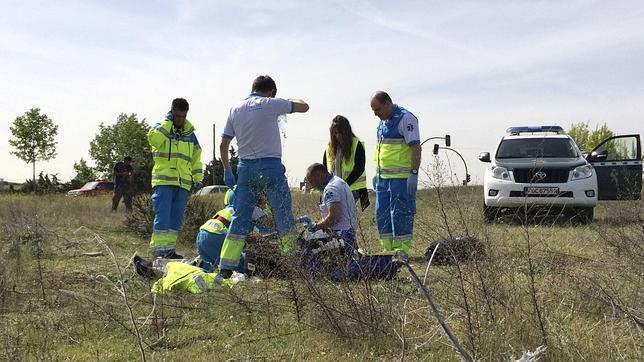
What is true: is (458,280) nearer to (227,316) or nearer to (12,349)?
(227,316)

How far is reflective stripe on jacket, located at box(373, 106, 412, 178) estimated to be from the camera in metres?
6.11

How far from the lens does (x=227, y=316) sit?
3.88 meters

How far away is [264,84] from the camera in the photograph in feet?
17.8

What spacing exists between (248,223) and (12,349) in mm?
2278

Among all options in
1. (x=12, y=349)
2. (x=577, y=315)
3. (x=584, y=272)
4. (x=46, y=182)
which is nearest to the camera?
(x=12, y=349)

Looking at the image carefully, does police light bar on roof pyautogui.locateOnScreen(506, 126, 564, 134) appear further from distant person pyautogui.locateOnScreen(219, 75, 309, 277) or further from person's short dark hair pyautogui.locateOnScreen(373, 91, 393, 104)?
distant person pyautogui.locateOnScreen(219, 75, 309, 277)

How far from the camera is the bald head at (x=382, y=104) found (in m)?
6.13

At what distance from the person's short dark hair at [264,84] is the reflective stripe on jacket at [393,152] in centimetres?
137

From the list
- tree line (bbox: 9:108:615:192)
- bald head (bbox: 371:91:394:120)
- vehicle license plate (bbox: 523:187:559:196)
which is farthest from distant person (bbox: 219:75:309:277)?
tree line (bbox: 9:108:615:192)

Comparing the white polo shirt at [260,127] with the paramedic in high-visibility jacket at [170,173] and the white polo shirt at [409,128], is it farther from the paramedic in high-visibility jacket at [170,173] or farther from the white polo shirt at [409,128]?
the paramedic in high-visibility jacket at [170,173]

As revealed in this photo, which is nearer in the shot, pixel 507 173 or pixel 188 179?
pixel 188 179

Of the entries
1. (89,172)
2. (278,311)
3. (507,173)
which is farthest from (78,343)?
(89,172)

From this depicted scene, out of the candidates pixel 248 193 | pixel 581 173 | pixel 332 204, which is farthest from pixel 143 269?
pixel 581 173

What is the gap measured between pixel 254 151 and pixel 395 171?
153 cm
